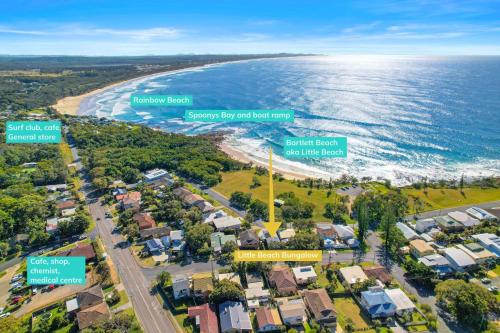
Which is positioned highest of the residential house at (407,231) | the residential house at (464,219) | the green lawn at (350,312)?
the residential house at (464,219)

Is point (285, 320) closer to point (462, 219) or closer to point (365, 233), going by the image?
point (365, 233)

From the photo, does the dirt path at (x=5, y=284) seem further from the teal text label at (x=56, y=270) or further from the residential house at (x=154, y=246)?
the residential house at (x=154, y=246)

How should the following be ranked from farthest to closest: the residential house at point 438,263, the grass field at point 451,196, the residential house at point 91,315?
the grass field at point 451,196
the residential house at point 438,263
the residential house at point 91,315

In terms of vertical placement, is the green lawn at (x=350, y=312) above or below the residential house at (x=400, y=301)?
below

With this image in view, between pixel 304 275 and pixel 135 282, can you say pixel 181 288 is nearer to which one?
pixel 135 282

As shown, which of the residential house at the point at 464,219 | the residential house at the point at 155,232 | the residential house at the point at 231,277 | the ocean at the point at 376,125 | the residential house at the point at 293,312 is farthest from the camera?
the ocean at the point at 376,125

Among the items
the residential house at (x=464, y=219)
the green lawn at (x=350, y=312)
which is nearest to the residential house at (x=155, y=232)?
the green lawn at (x=350, y=312)

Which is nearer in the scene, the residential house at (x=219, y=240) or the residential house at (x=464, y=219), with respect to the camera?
the residential house at (x=219, y=240)
